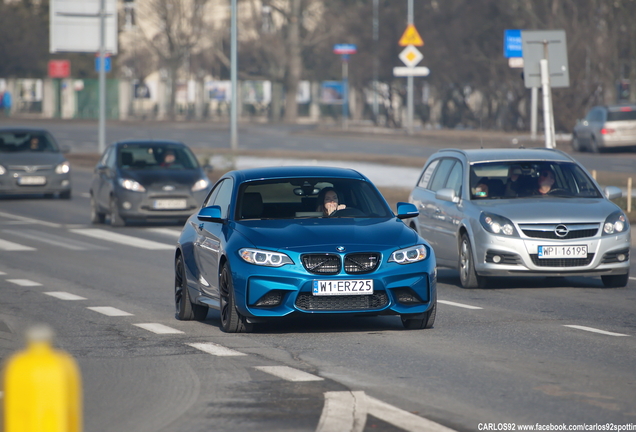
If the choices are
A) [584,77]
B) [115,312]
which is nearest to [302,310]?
[115,312]

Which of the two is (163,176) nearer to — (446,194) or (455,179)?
(455,179)

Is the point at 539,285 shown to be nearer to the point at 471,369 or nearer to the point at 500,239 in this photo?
the point at 500,239

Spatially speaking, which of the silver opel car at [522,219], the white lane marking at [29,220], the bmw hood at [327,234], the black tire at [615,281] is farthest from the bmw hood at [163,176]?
the bmw hood at [327,234]

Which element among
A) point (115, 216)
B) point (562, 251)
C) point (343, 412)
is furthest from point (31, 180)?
point (343, 412)

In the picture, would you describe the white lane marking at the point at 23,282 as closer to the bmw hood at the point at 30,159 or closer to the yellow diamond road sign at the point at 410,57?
the bmw hood at the point at 30,159

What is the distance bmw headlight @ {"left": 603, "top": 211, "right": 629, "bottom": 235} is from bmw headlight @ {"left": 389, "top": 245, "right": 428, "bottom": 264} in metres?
3.81

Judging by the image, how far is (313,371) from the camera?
8.19 metres

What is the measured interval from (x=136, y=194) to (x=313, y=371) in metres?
14.8

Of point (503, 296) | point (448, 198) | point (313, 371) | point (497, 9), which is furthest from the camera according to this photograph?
point (497, 9)

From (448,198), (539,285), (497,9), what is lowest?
(539,285)

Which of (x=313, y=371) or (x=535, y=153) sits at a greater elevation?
(x=535, y=153)

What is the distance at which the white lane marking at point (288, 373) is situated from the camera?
7.91 meters

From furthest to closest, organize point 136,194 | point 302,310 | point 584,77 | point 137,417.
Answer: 1. point 584,77
2. point 136,194
3. point 302,310
4. point 137,417

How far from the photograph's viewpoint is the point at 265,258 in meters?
9.77
